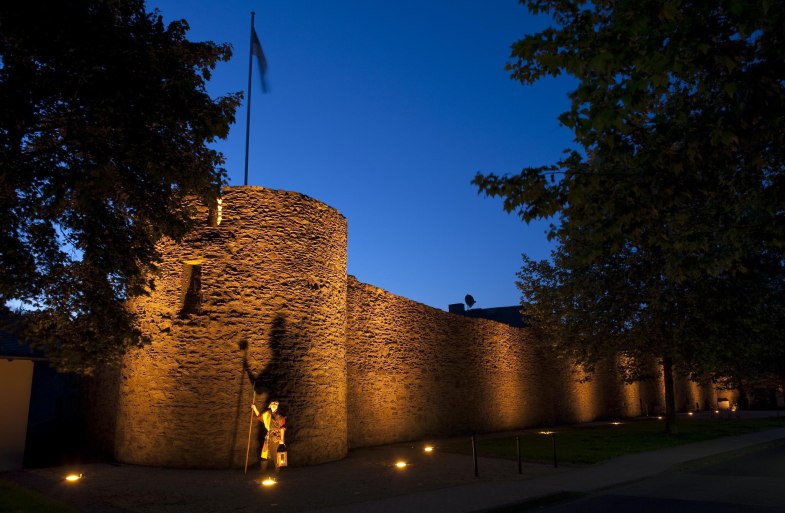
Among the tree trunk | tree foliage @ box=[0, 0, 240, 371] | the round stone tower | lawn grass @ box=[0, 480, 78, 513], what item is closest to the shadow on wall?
the round stone tower

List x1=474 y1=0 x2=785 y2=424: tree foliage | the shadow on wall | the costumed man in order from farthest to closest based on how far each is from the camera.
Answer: the shadow on wall
the costumed man
x1=474 y1=0 x2=785 y2=424: tree foliage

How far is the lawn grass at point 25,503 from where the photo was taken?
768cm

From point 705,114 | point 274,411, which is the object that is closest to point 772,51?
point 705,114

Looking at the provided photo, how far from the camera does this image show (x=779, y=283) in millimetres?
24516

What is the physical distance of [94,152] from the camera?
327 inches

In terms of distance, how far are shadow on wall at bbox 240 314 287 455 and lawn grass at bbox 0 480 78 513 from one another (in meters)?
4.09

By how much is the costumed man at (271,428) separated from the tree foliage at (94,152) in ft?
10.5

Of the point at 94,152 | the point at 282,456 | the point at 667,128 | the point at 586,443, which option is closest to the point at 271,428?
the point at 282,456

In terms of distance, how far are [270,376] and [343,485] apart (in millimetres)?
3318

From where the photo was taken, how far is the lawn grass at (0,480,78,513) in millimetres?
7680

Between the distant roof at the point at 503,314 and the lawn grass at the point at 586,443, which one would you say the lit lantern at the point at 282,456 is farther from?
the distant roof at the point at 503,314

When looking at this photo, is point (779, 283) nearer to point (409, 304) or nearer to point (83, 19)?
point (409, 304)

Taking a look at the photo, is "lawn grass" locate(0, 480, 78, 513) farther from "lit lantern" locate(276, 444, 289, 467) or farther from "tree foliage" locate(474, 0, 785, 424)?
"tree foliage" locate(474, 0, 785, 424)

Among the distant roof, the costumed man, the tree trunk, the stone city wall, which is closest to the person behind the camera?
the costumed man
